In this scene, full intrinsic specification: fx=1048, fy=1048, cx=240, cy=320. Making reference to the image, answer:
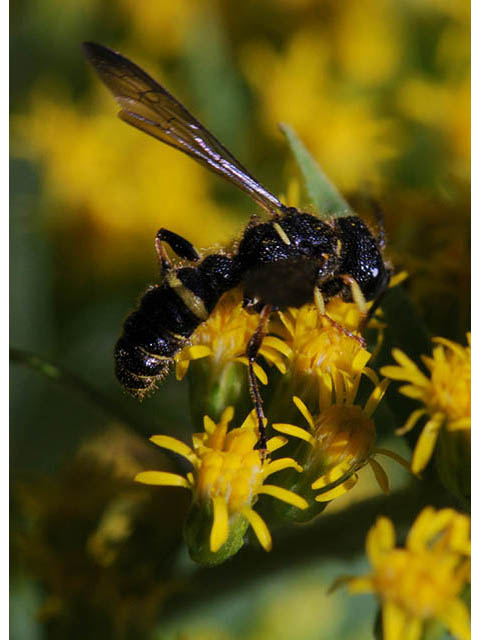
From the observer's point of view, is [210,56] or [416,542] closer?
[416,542]

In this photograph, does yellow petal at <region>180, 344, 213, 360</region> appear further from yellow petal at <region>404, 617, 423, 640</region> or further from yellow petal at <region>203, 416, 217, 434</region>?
yellow petal at <region>404, 617, 423, 640</region>

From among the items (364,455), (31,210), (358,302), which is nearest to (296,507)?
(364,455)

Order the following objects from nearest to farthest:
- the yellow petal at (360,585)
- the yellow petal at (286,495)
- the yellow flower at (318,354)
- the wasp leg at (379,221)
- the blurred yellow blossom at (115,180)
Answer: the yellow petal at (360,585), the yellow petal at (286,495), the yellow flower at (318,354), the wasp leg at (379,221), the blurred yellow blossom at (115,180)

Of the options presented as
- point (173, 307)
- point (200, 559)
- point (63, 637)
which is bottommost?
point (63, 637)

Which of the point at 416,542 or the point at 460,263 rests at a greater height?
the point at 460,263

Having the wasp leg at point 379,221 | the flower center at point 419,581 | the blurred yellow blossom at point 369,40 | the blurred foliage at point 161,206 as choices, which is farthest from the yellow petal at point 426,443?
the blurred yellow blossom at point 369,40

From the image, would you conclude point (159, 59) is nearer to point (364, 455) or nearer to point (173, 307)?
point (173, 307)

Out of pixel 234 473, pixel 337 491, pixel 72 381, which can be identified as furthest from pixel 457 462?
pixel 72 381

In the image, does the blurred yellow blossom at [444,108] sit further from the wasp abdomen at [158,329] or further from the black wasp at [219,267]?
the wasp abdomen at [158,329]
